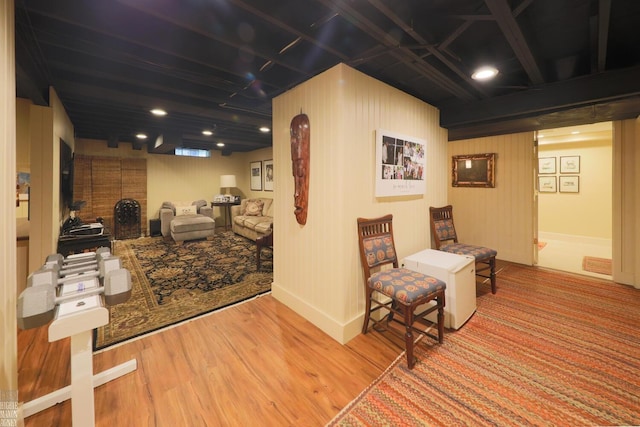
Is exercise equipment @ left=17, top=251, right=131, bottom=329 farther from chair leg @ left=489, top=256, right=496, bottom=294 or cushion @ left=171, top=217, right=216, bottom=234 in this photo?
cushion @ left=171, top=217, right=216, bottom=234

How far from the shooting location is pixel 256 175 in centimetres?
805

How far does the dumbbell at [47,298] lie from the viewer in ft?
3.80

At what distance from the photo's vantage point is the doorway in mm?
5168

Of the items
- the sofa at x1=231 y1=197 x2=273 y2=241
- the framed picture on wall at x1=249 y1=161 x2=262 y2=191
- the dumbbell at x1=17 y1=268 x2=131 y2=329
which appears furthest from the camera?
the framed picture on wall at x1=249 y1=161 x2=262 y2=191

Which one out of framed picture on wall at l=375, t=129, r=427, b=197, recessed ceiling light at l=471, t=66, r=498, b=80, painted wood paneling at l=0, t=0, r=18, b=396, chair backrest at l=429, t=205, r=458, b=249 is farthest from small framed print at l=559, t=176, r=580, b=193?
painted wood paneling at l=0, t=0, r=18, b=396

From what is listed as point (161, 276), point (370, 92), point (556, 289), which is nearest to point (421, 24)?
point (370, 92)

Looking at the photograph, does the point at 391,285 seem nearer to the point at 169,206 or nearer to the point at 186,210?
the point at 186,210

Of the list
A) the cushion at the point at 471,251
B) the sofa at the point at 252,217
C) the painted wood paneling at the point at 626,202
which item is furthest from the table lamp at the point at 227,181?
the painted wood paneling at the point at 626,202

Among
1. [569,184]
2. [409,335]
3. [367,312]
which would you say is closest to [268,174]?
[367,312]

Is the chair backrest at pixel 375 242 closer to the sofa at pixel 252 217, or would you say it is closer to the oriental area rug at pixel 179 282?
the oriental area rug at pixel 179 282

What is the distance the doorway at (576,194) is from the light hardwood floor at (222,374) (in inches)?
184

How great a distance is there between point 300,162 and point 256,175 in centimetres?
580

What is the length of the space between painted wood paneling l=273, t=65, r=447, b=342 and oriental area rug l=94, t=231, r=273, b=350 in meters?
0.83

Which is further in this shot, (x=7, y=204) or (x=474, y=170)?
(x=474, y=170)
